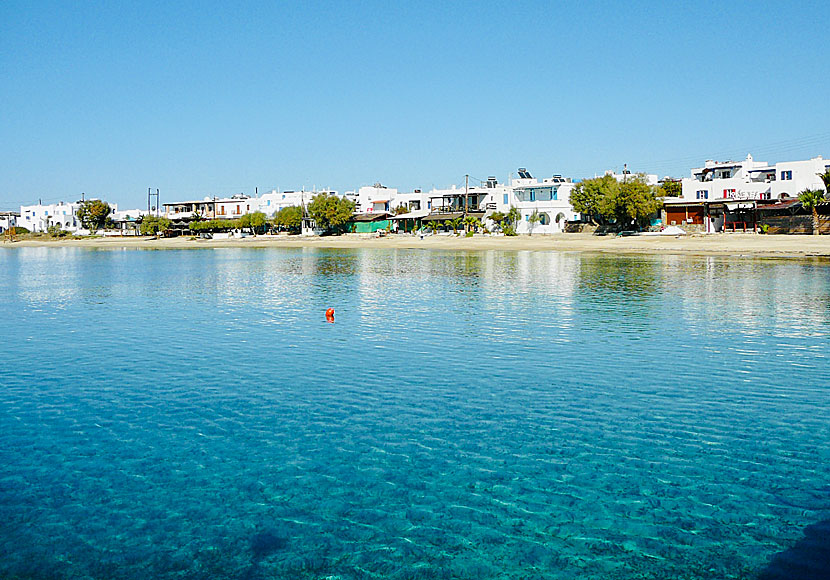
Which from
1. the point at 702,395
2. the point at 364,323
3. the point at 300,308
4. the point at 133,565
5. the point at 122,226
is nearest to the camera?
the point at 133,565

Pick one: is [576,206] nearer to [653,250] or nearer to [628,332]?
[653,250]

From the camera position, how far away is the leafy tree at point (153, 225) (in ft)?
495

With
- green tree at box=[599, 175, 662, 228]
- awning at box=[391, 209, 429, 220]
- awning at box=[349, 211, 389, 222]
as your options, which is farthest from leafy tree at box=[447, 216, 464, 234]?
green tree at box=[599, 175, 662, 228]

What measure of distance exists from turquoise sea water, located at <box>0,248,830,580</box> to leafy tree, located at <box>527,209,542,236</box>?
251ft

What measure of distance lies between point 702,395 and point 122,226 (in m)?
171

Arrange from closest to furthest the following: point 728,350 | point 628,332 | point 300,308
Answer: point 728,350 < point 628,332 < point 300,308

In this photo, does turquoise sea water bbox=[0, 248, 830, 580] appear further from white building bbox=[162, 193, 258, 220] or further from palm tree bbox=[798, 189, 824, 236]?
white building bbox=[162, 193, 258, 220]

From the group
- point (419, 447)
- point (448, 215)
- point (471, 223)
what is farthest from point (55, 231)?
point (419, 447)

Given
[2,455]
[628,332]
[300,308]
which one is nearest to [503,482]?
[2,455]

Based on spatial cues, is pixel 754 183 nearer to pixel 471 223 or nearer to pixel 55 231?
pixel 471 223

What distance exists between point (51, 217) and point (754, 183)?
161 meters

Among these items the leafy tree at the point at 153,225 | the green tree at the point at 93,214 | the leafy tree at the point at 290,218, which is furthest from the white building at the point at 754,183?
the green tree at the point at 93,214

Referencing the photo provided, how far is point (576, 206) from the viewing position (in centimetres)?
9650

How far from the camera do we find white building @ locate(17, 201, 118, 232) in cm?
18131
